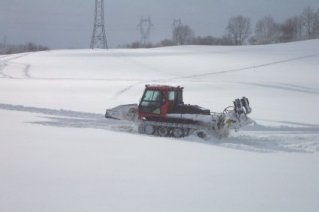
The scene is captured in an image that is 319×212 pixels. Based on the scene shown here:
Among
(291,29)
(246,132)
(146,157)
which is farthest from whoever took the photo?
(291,29)

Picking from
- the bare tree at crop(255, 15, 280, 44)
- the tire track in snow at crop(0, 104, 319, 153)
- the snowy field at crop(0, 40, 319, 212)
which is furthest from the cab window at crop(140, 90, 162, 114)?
the bare tree at crop(255, 15, 280, 44)

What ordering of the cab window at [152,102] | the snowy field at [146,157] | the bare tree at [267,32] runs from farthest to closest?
the bare tree at [267,32] → the cab window at [152,102] → the snowy field at [146,157]

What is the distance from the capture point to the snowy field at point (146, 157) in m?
7.01

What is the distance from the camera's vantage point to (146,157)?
10328 millimetres

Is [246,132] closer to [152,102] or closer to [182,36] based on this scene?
[152,102]

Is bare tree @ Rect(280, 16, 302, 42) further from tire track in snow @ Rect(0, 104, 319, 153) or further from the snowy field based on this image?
tire track in snow @ Rect(0, 104, 319, 153)

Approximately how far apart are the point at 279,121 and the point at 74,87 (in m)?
15.6

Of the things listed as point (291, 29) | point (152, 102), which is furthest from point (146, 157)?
point (291, 29)

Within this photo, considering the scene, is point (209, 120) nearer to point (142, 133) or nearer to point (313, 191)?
point (142, 133)

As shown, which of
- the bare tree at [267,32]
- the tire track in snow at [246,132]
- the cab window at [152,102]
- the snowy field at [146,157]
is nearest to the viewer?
the snowy field at [146,157]

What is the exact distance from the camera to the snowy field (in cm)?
701

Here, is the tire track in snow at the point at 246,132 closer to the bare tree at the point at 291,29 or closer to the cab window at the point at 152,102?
the cab window at the point at 152,102

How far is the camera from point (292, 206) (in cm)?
680

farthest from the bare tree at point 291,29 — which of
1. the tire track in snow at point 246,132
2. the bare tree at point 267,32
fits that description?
the tire track in snow at point 246,132
